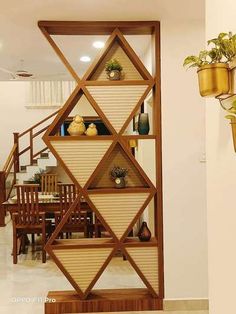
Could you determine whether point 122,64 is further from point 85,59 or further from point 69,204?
point 69,204

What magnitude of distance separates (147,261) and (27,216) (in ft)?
7.12

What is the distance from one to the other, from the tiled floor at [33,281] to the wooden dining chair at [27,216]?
0.24 metres

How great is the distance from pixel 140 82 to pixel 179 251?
1.60m

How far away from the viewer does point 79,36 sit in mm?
3850

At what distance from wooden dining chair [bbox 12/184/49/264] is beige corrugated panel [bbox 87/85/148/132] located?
2009mm

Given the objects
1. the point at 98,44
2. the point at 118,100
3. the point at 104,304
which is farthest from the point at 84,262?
the point at 98,44

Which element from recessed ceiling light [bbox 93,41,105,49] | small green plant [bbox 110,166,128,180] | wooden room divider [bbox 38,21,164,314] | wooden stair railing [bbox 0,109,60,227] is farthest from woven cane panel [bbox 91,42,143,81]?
wooden stair railing [bbox 0,109,60,227]

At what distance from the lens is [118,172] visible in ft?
11.5

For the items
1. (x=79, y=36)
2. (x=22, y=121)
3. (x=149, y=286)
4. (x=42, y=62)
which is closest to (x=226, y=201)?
(x=149, y=286)

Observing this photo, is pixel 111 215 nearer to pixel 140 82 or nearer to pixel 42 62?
pixel 140 82

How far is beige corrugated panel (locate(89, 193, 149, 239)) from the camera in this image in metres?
3.51

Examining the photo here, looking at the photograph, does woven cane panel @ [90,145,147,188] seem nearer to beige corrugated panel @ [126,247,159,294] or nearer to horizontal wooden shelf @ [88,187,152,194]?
horizontal wooden shelf @ [88,187,152,194]

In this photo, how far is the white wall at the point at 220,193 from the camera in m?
1.64

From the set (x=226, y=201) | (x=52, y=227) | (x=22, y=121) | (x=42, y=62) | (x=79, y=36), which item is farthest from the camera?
(x=22, y=121)
